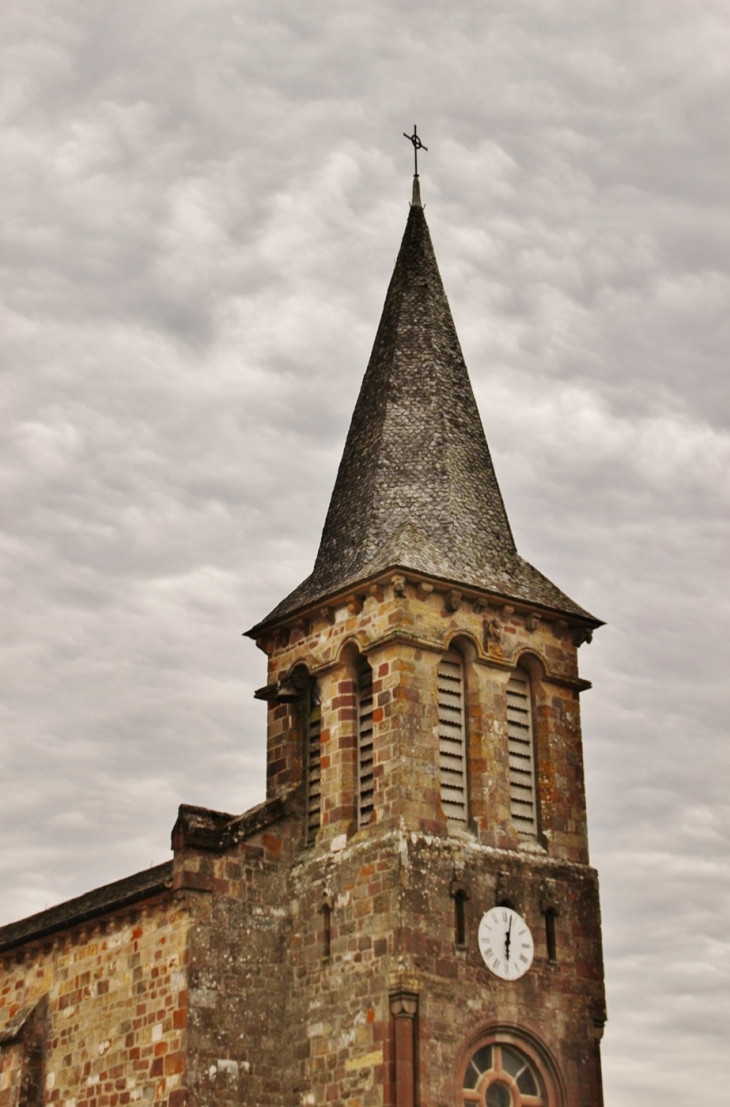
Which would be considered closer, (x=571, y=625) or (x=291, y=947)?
(x=291, y=947)

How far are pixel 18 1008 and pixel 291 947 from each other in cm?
601

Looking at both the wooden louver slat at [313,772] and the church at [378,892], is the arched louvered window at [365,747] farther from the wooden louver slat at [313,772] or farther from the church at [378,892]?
the wooden louver slat at [313,772]

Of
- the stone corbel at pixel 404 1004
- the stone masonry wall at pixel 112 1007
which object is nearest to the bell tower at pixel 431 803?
the stone corbel at pixel 404 1004

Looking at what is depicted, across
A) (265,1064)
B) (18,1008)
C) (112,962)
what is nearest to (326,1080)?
(265,1064)

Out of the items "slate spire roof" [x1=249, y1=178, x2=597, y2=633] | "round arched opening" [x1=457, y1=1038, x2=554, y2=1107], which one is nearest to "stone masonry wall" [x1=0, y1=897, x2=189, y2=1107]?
"round arched opening" [x1=457, y1=1038, x2=554, y2=1107]

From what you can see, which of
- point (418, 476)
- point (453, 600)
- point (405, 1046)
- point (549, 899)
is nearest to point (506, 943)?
point (549, 899)

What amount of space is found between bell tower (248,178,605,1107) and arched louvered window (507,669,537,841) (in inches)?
1.3

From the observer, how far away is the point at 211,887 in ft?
74.5

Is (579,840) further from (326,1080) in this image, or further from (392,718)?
(326,1080)

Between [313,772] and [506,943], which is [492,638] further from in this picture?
[506,943]

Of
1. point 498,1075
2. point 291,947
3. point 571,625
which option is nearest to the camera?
point 498,1075

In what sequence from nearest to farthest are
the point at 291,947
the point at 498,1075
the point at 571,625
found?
the point at 498,1075 → the point at 291,947 → the point at 571,625

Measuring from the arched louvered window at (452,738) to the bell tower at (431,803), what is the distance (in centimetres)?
3

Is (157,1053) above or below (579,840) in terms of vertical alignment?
below
